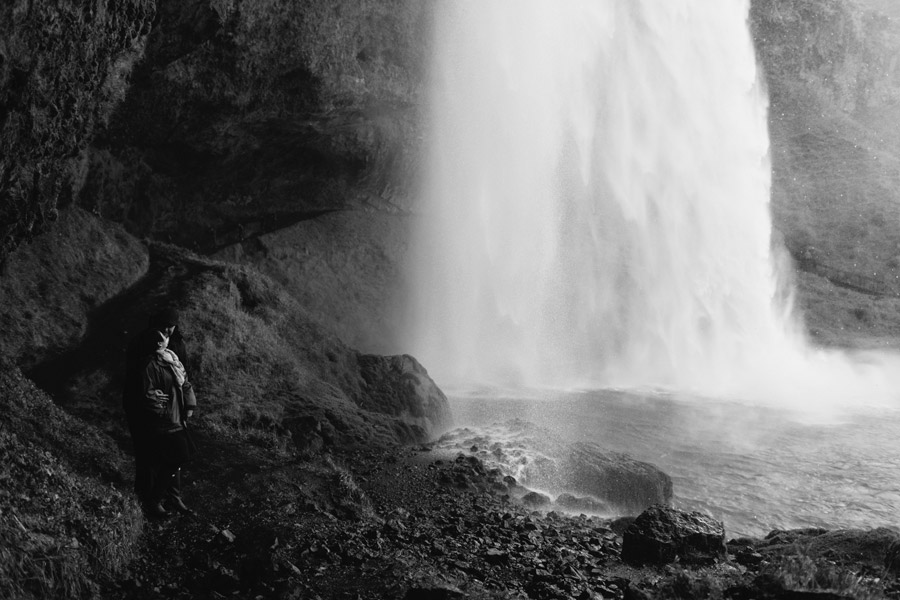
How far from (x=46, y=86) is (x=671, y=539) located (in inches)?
317

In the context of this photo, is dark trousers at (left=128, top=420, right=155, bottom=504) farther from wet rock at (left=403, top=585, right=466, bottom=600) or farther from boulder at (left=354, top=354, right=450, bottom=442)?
boulder at (left=354, top=354, right=450, bottom=442)

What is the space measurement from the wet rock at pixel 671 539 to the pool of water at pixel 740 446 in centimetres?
263

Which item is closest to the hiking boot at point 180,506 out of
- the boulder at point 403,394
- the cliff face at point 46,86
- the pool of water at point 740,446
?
the cliff face at point 46,86

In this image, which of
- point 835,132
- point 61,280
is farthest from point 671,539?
point 835,132

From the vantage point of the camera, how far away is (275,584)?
5.51 metres

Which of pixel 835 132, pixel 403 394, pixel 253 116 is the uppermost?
pixel 835 132

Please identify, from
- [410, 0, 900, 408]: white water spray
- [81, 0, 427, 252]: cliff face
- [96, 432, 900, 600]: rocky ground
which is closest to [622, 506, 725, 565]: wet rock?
[96, 432, 900, 600]: rocky ground

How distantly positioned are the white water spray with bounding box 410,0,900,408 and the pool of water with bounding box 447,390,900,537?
2653 millimetres

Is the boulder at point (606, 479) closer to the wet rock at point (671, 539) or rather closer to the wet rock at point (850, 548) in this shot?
the wet rock at point (850, 548)

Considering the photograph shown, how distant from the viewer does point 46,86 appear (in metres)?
7.68

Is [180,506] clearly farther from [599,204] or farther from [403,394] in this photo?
[599,204]

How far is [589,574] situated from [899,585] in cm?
246

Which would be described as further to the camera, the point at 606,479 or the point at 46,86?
the point at 606,479

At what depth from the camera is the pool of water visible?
1066 cm
